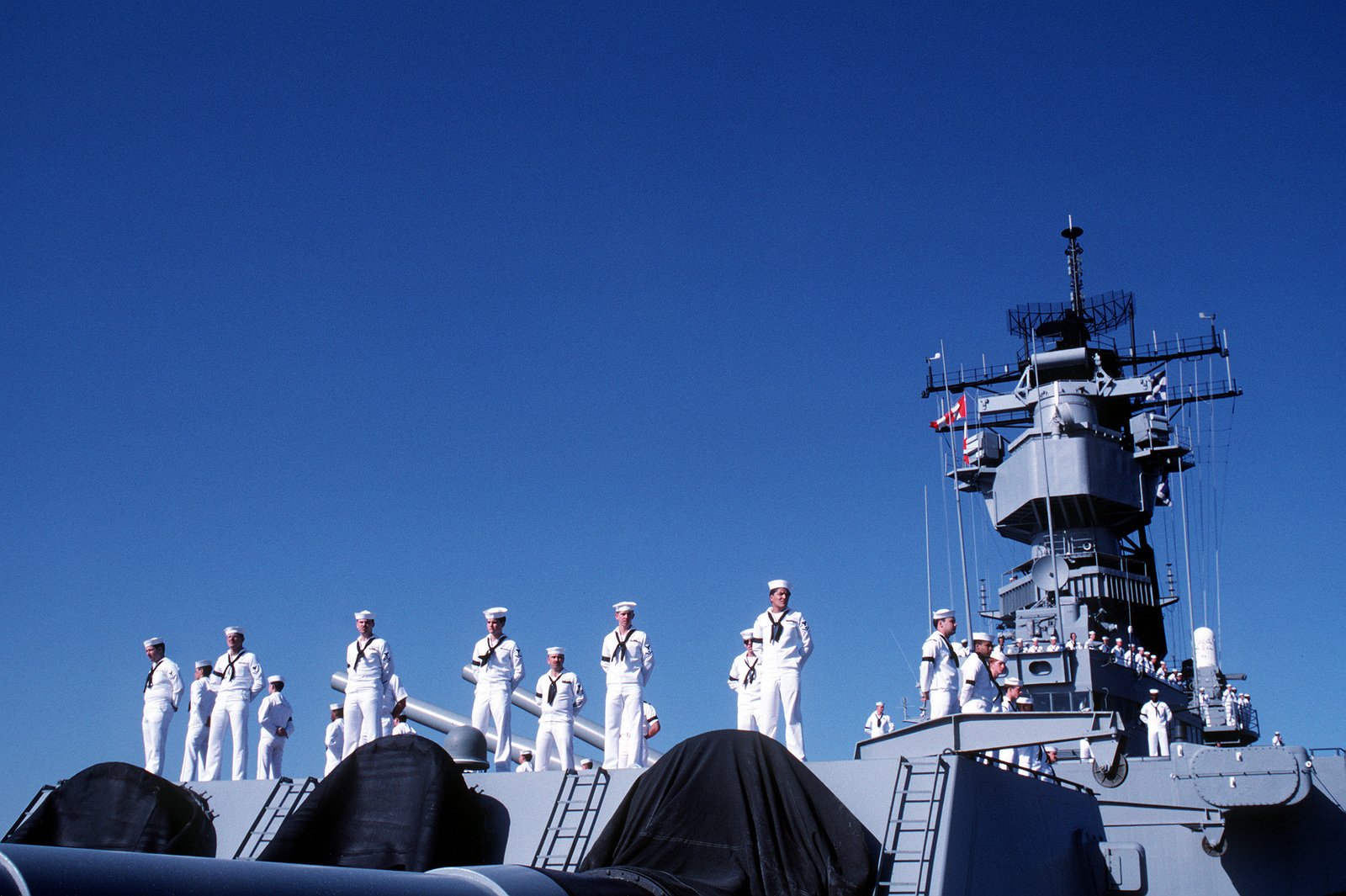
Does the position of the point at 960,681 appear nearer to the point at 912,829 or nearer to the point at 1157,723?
the point at 912,829

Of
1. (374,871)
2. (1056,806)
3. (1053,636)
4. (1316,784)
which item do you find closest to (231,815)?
(1056,806)

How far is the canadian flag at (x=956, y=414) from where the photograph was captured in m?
20.9

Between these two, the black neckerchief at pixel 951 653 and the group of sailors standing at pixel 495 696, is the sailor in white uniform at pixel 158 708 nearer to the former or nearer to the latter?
the group of sailors standing at pixel 495 696

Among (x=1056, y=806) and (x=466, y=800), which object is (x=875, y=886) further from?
(x=1056, y=806)

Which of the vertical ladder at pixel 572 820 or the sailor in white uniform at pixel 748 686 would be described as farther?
the sailor in white uniform at pixel 748 686

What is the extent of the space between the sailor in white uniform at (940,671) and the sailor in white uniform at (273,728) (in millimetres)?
6239

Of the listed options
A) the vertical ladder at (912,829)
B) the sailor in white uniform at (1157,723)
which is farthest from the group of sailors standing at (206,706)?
the sailor in white uniform at (1157,723)

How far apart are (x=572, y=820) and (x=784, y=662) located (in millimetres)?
3285

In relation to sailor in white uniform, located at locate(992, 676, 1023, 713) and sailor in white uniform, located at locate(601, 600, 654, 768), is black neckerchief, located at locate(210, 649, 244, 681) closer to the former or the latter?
sailor in white uniform, located at locate(601, 600, 654, 768)

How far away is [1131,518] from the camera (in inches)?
730

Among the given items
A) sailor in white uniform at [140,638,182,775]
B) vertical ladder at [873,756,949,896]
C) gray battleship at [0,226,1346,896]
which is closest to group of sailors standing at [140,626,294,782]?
sailor in white uniform at [140,638,182,775]

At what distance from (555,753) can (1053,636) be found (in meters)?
8.16

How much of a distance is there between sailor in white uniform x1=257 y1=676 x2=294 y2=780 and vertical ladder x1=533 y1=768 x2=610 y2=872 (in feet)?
21.5

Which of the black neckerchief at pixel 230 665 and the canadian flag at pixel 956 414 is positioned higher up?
the canadian flag at pixel 956 414
